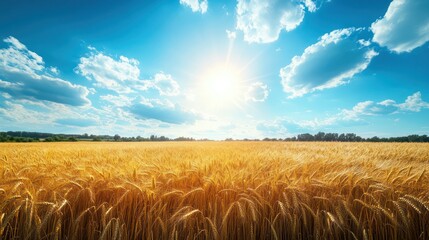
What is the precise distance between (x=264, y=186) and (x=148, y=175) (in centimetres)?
157

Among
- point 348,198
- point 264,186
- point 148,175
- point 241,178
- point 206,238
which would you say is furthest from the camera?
point 148,175

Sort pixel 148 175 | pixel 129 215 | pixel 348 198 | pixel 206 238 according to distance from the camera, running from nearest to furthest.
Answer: pixel 206 238 < pixel 129 215 < pixel 348 198 < pixel 148 175

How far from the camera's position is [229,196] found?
212 centimetres

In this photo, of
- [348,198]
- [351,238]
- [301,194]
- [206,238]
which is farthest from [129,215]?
[348,198]

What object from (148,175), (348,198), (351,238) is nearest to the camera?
(351,238)

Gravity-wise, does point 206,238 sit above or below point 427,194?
below

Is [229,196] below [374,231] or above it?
above

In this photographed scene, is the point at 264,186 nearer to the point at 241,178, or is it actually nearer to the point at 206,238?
the point at 241,178

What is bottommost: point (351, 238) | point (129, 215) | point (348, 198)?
point (351, 238)

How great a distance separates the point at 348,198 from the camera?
80.5 inches

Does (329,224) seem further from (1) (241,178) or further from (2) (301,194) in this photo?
(1) (241,178)

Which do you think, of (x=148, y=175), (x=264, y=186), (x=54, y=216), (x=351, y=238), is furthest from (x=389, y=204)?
(x=54, y=216)

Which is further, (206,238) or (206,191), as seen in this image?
(206,191)

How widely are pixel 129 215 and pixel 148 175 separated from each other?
0.99m
